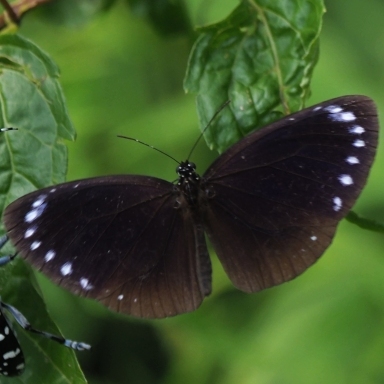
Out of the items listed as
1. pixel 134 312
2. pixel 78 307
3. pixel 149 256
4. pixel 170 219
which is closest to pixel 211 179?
pixel 170 219

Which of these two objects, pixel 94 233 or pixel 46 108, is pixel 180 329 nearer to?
pixel 94 233

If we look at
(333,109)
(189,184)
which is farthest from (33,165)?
(333,109)

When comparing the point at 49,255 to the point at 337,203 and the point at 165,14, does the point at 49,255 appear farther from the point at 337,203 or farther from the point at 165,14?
the point at 165,14

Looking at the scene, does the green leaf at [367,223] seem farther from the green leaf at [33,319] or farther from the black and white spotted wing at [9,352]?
the black and white spotted wing at [9,352]

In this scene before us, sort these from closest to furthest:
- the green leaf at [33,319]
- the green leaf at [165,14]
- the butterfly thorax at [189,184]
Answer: the green leaf at [33,319] → the butterfly thorax at [189,184] → the green leaf at [165,14]

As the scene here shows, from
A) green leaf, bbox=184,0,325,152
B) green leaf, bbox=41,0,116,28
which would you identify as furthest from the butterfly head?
green leaf, bbox=41,0,116,28

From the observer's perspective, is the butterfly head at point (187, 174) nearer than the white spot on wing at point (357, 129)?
No

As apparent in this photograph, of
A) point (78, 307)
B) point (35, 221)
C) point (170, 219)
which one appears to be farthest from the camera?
point (78, 307)

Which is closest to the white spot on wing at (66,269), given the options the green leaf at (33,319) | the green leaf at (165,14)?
the green leaf at (33,319)
